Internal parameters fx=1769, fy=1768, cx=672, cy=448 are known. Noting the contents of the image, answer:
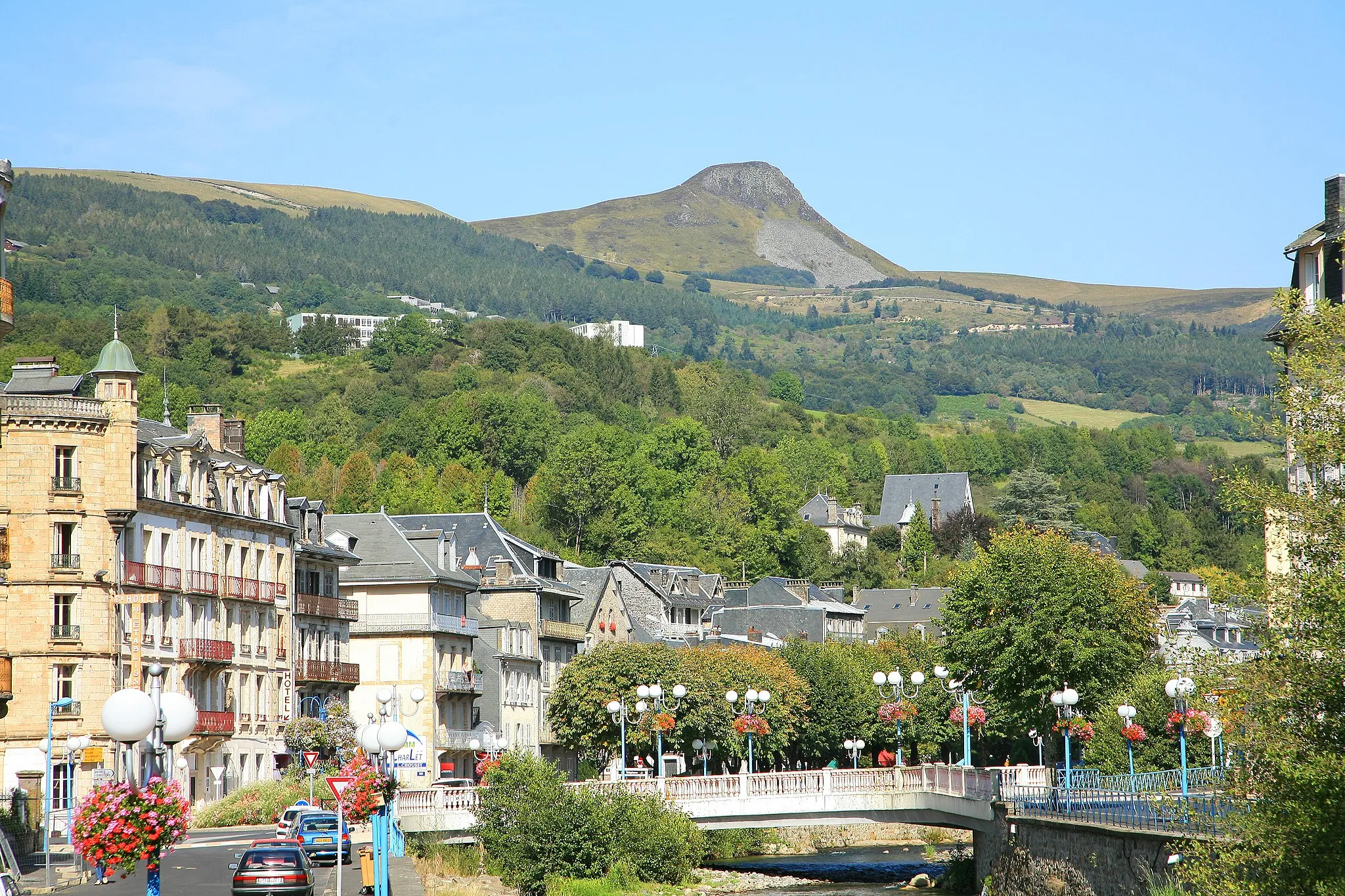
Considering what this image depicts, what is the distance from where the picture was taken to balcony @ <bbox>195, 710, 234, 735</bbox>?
6644 cm

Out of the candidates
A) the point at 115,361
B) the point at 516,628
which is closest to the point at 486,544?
the point at 516,628

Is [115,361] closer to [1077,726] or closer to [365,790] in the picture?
[365,790]

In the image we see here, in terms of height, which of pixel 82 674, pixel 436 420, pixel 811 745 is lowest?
pixel 811 745

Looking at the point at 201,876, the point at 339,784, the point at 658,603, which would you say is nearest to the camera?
the point at 339,784

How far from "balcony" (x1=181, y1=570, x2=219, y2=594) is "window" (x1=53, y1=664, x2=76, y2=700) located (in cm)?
714

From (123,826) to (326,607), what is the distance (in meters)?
57.4

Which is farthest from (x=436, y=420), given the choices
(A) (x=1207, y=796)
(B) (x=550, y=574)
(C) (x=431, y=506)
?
(A) (x=1207, y=796)

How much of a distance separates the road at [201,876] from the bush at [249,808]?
712 centimetres

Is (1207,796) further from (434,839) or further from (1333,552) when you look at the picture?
(434,839)

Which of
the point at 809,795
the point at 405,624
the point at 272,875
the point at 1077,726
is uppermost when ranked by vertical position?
the point at 405,624

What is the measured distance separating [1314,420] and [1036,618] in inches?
1541

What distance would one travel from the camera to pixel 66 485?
6141cm

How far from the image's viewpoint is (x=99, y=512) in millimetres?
61812

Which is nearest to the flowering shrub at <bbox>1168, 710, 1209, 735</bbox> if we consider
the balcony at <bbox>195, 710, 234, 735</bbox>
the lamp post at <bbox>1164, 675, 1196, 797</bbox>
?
the lamp post at <bbox>1164, 675, 1196, 797</bbox>
